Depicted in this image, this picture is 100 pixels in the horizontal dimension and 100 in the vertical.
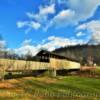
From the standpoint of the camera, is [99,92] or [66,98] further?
[99,92]

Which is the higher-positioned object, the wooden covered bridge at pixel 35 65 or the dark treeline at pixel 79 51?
the dark treeline at pixel 79 51

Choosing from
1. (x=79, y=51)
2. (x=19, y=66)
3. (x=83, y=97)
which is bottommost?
(x=83, y=97)

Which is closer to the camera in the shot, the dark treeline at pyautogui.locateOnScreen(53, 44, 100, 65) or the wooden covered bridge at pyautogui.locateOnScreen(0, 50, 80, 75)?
the wooden covered bridge at pyautogui.locateOnScreen(0, 50, 80, 75)

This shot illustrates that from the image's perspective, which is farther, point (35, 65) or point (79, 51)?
point (79, 51)

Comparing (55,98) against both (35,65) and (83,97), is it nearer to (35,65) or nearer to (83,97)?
(83,97)

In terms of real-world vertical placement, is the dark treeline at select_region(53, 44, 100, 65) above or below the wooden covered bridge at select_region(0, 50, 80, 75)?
above

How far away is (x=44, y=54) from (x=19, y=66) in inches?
705

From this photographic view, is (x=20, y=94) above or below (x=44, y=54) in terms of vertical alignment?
below

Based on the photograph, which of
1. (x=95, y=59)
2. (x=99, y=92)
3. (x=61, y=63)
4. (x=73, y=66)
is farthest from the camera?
(x=95, y=59)

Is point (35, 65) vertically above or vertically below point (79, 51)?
below

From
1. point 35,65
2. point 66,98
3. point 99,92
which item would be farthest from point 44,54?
point 66,98

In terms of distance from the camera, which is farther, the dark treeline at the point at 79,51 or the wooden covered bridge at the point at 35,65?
the dark treeline at the point at 79,51

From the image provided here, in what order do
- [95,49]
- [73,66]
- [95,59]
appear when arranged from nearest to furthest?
[73,66], [95,59], [95,49]

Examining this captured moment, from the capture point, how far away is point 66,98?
779 inches
